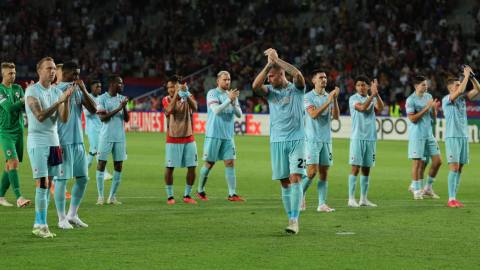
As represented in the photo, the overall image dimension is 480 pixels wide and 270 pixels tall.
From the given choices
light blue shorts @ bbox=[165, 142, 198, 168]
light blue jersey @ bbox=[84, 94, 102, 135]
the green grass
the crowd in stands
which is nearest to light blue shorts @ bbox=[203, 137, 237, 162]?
light blue shorts @ bbox=[165, 142, 198, 168]

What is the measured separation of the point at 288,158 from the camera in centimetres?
838

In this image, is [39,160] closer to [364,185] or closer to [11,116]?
[11,116]

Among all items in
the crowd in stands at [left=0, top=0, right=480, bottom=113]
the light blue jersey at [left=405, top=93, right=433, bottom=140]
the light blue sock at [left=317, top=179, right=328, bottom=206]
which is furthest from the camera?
the crowd in stands at [left=0, top=0, right=480, bottom=113]

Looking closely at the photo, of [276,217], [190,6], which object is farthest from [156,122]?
[276,217]

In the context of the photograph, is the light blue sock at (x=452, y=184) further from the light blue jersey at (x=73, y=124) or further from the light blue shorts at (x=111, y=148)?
the light blue jersey at (x=73, y=124)

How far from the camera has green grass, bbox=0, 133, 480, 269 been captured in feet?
21.0

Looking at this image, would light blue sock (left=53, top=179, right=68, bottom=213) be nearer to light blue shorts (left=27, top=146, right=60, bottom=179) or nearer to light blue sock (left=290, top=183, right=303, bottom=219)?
light blue shorts (left=27, top=146, right=60, bottom=179)

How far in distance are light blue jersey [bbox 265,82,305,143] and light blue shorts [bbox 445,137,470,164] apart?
406cm

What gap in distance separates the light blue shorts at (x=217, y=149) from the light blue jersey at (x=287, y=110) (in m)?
3.71

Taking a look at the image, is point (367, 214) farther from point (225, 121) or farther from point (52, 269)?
point (52, 269)

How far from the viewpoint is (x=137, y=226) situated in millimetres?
8578

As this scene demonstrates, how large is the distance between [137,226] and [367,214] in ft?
11.9

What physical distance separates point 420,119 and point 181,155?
15.6 feet

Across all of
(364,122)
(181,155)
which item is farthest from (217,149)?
(364,122)
